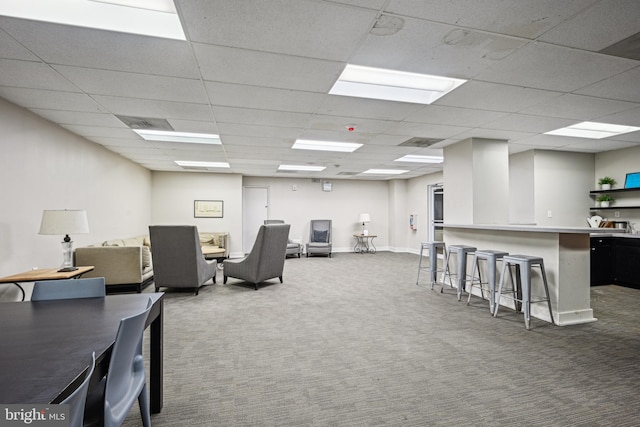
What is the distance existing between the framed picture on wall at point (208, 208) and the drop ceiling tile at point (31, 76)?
5.57 metres

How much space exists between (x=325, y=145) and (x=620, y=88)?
146 inches

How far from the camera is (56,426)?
0.73 meters

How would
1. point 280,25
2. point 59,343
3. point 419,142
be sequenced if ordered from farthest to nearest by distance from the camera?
1. point 419,142
2. point 280,25
3. point 59,343

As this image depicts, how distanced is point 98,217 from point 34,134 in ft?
6.25

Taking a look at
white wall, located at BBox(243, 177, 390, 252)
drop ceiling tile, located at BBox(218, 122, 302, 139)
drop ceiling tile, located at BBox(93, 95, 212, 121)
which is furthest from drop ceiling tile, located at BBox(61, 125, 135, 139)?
white wall, located at BBox(243, 177, 390, 252)

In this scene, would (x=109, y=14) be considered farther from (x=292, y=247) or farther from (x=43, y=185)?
(x=292, y=247)

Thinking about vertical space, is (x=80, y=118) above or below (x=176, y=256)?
above

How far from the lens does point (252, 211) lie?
29.9ft

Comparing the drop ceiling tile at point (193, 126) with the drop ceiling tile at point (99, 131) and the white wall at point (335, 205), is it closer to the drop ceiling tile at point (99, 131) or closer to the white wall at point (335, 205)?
the drop ceiling tile at point (99, 131)

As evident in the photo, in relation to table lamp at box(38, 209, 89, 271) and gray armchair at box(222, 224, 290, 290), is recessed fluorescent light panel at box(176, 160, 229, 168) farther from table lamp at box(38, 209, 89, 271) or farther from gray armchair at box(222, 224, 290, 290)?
table lamp at box(38, 209, 89, 271)

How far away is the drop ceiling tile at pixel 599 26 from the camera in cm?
178

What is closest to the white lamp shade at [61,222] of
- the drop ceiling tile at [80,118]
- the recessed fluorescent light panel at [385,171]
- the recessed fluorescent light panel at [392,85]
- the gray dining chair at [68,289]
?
the drop ceiling tile at [80,118]

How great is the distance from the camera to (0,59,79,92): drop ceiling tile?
2.43m

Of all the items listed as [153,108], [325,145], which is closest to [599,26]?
[325,145]
